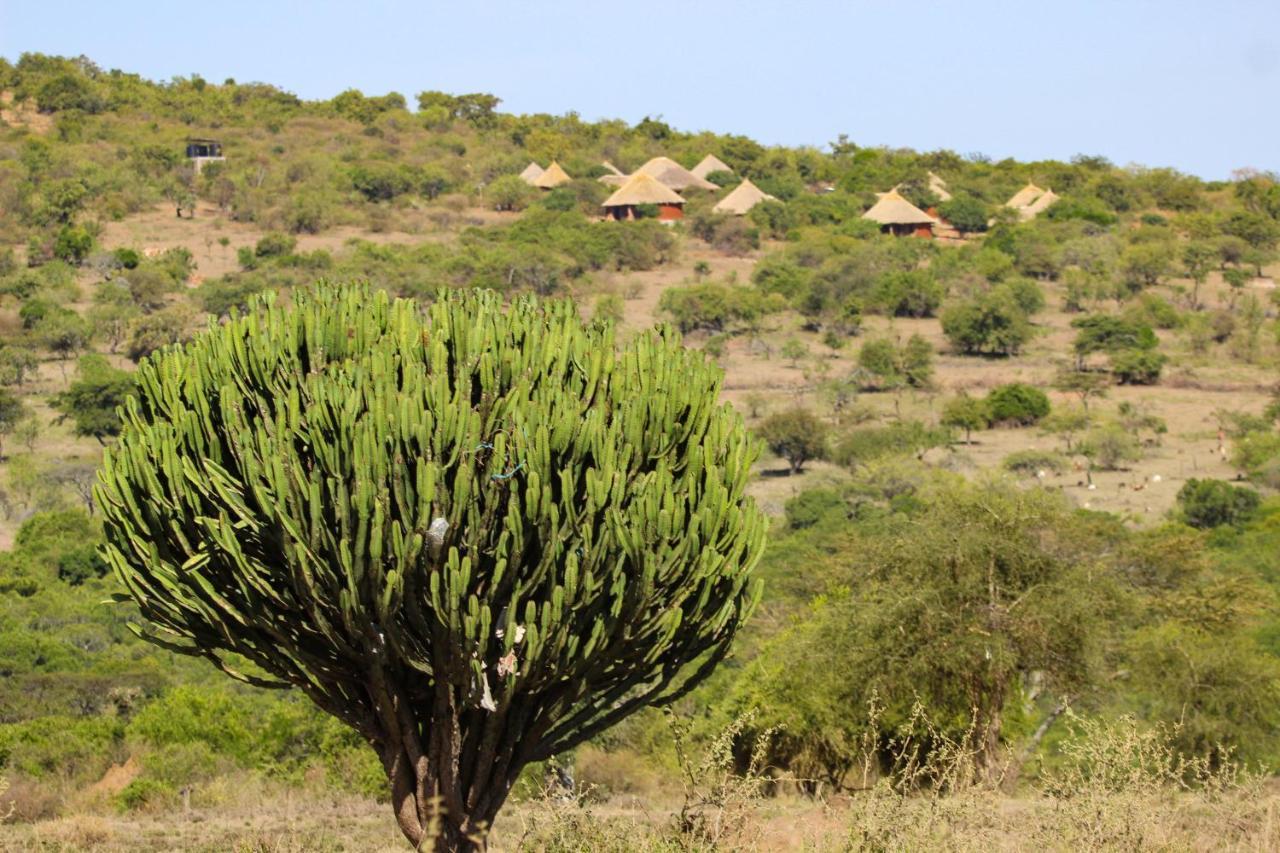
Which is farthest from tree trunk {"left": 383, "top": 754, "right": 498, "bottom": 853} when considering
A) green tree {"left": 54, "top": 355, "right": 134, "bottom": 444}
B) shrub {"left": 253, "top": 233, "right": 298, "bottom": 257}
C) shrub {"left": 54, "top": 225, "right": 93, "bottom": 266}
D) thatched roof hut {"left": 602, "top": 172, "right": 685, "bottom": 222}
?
thatched roof hut {"left": 602, "top": 172, "right": 685, "bottom": 222}

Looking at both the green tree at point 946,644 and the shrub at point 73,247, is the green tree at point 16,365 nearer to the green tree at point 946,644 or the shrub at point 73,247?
the shrub at point 73,247

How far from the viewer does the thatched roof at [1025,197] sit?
253 ft

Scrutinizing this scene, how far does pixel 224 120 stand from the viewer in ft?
278

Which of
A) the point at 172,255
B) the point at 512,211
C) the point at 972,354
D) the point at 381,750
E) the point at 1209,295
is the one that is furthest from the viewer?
the point at 512,211

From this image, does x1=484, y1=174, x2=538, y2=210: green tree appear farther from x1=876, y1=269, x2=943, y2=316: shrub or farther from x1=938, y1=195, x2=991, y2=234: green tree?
x1=876, y1=269, x2=943, y2=316: shrub

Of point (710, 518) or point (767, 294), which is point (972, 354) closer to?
point (767, 294)

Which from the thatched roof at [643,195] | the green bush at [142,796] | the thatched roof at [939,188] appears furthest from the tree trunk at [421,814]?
the thatched roof at [939,188]

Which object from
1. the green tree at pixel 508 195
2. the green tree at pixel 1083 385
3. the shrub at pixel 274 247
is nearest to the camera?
the green tree at pixel 1083 385

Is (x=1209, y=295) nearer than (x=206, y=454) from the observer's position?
No

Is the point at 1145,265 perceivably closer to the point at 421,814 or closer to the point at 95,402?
the point at 95,402

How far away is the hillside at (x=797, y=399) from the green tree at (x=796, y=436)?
0.09 meters

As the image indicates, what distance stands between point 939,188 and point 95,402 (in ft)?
176

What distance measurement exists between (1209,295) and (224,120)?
52231mm

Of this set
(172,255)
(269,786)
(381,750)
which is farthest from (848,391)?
(381,750)
